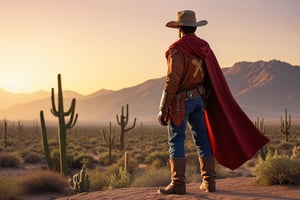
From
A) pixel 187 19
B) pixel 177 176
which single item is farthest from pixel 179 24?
pixel 177 176

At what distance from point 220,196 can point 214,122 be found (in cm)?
112

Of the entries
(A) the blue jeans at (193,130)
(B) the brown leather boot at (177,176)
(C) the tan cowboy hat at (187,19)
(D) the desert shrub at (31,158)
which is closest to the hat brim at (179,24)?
(C) the tan cowboy hat at (187,19)

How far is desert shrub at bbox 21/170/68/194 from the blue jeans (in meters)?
6.52

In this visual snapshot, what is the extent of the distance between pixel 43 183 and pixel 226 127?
6.84 m

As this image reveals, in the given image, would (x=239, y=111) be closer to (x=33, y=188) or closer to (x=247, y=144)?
(x=247, y=144)

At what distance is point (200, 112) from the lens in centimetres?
636

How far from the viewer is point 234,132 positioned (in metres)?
6.47

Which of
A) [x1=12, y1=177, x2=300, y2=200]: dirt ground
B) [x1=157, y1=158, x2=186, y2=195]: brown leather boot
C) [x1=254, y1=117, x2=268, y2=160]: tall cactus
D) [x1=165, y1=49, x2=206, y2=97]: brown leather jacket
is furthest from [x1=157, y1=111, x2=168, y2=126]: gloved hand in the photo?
[x1=254, y1=117, x2=268, y2=160]: tall cactus

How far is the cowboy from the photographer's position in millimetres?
6070

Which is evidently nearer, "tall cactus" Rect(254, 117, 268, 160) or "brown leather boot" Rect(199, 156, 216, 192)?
"brown leather boot" Rect(199, 156, 216, 192)

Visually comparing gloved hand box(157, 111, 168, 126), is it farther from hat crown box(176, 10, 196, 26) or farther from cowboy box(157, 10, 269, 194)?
hat crown box(176, 10, 196, 26)

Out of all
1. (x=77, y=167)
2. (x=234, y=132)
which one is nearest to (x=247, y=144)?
(x=234, y=132)

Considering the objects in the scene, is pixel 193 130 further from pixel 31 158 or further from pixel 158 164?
pixel 31 158

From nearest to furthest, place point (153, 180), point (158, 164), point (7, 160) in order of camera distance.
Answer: point (153, 180)
point (158, 164)
point (7, 160)
